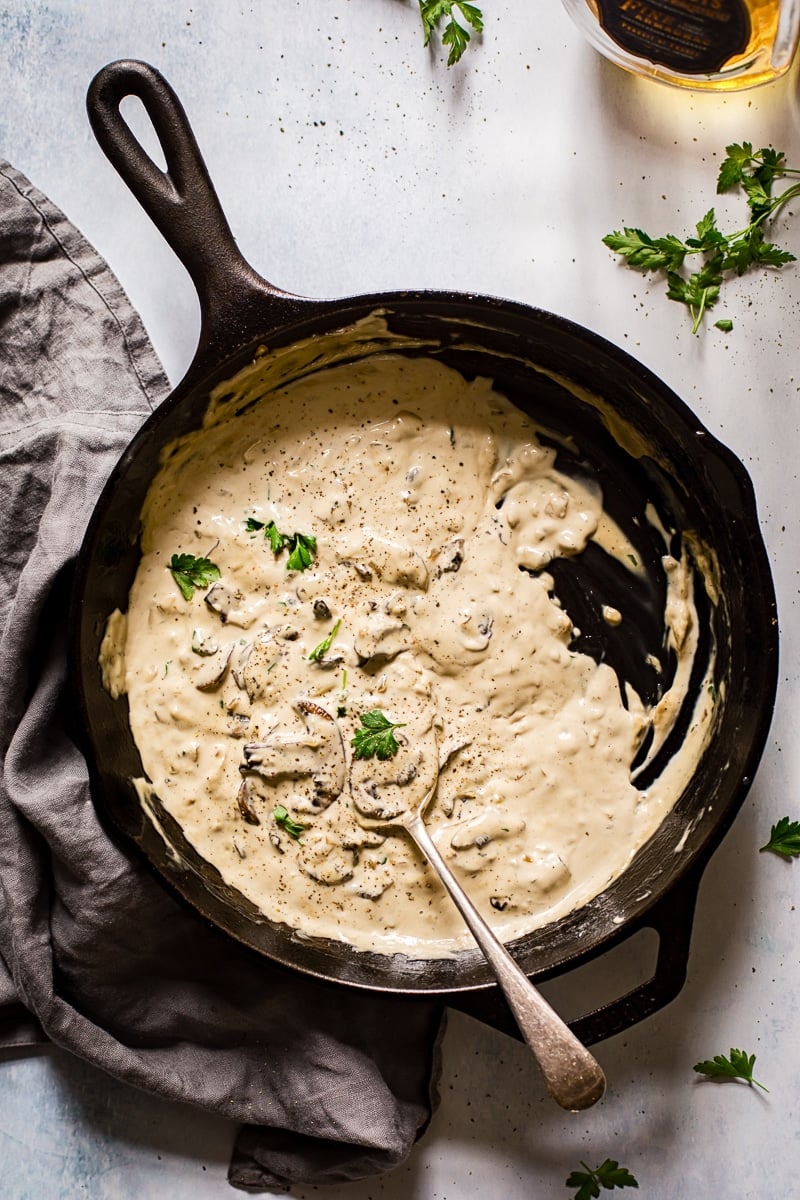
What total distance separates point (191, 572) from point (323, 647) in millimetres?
296

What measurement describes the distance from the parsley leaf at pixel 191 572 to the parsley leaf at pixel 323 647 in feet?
0.79

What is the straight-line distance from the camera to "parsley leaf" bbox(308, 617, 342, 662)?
2.08 metres

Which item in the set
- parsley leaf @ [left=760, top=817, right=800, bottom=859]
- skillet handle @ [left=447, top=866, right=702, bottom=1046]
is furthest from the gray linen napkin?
parsley leaf @ [left=760, top=817, right=800, bottom=859]

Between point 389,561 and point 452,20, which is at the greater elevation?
point 452,20

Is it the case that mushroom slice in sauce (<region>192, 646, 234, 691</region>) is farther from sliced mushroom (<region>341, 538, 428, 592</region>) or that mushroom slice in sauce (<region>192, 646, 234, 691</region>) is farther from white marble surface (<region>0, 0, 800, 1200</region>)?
white marble surface (<region>0, 0, 800, 1200</region>)

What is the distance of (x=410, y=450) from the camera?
2162 millimetres

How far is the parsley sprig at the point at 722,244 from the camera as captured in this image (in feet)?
7.11

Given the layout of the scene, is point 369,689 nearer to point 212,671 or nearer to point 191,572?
point 212,671

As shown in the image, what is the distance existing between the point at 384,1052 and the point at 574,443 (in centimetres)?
125

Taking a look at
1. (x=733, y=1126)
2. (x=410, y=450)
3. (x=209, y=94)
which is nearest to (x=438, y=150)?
(x=209, y=94)

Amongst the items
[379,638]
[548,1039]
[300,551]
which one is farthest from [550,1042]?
[300,551]

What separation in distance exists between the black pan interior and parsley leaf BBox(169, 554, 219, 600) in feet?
0.28

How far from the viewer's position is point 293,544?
211 cm

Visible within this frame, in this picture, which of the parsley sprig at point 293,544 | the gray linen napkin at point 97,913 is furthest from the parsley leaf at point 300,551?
the gray linen napkin at point 97,913
